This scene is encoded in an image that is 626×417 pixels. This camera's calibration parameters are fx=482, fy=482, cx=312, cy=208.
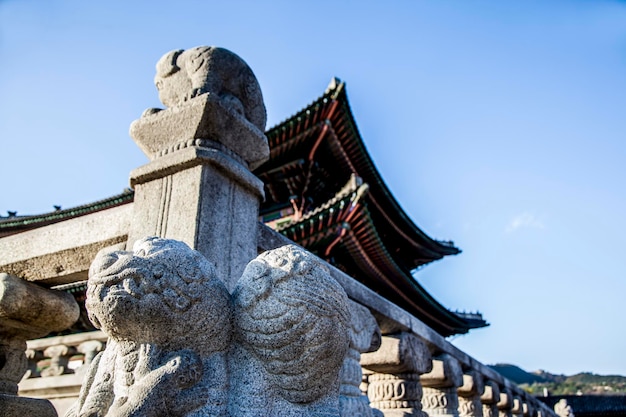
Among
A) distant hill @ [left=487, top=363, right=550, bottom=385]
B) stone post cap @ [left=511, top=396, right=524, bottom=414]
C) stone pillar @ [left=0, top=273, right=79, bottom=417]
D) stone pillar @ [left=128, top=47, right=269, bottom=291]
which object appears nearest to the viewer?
stone pillar @ [left=128, top=47, right=269, bottom=291]

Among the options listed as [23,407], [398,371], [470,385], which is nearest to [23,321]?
[23,407]

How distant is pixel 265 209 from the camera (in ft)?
36.1

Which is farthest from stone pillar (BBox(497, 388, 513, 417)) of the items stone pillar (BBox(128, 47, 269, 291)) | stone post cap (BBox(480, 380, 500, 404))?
stone pillar (BBox(128, 47, 269, 291))

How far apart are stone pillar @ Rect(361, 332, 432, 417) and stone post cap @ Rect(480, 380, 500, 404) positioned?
2553 mm

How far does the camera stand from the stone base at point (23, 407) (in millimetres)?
2254

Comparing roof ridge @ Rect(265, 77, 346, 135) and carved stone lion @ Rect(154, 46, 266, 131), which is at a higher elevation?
roof ridge @ Rect(265, 77, 346, 135)

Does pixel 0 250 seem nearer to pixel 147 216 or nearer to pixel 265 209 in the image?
pixel 147 216

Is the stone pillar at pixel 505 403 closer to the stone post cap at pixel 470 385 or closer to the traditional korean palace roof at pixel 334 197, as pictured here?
the stone post cap at pixel 470 385

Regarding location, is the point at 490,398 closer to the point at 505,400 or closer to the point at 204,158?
the point at 505,400

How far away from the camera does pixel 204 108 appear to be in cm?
224

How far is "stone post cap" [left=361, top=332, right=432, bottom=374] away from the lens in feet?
9.97

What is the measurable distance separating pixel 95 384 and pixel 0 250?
197cm

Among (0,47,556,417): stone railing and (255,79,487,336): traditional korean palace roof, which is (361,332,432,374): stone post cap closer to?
(0,47,556,417): stone railing

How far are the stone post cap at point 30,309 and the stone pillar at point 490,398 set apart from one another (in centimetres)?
440
